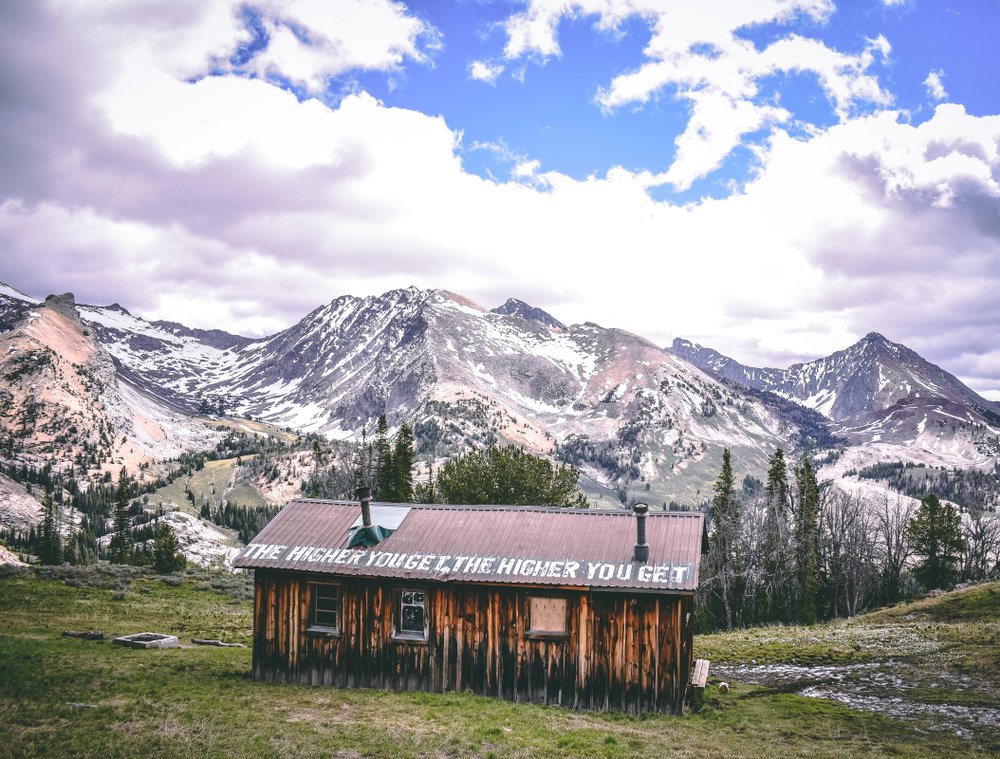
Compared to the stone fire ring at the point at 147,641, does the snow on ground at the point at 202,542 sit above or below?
below

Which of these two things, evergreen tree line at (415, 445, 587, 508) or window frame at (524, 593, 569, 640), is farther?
evergreen tree line at (415, 445, 587, 508)

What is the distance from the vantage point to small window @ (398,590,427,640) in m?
27.1

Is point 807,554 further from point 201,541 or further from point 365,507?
point 201,541

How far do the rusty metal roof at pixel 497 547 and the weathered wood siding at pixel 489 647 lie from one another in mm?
569

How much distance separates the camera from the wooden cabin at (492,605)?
25.2 metres

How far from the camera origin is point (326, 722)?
21.5 m

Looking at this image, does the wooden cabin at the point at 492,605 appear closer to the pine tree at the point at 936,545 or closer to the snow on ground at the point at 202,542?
the pine tree at the point at 936,545

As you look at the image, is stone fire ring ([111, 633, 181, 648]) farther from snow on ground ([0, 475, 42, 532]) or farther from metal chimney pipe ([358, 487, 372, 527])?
snow on ground ([0, 475, 42, 532])

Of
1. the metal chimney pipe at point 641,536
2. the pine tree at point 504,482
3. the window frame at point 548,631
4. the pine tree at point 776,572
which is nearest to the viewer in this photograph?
the window frame at point 548,631

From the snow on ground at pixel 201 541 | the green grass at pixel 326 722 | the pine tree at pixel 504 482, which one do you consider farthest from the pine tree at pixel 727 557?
the snow on ground at pixel 201 541

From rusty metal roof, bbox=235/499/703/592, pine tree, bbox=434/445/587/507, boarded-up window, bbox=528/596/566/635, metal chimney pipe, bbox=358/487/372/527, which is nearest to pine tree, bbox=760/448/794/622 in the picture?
pine tree, bbox=434/445/587/507

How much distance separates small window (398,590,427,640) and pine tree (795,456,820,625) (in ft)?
187

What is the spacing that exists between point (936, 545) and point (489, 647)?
274 feet

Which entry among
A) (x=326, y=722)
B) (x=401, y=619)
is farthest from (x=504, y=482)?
(x=326, y=722)
